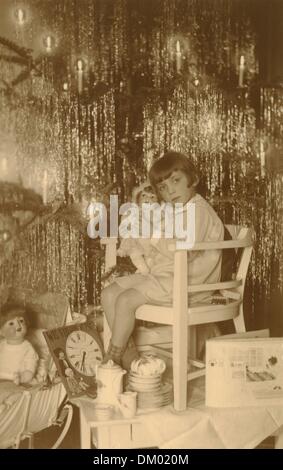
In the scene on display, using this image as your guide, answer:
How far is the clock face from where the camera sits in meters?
1.84

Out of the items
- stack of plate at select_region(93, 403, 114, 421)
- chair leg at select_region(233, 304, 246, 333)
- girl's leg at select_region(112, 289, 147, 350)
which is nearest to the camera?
stack of plate at select_region(93, 403, 114, 421)

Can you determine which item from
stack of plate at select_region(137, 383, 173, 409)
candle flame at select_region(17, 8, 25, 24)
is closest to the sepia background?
candle flame at select_region(17, 8, 25, 24)

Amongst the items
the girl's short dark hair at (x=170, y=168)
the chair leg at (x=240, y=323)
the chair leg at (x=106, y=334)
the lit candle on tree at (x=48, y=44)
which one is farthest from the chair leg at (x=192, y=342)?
the lit candle on tree at (x=48, y=44)

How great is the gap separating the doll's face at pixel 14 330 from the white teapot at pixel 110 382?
0.89ft

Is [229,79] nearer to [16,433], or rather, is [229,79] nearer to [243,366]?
[243,366]

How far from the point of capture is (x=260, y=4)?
1887 mm

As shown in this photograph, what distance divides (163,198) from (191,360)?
51cm

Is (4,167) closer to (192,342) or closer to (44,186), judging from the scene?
(44,186)

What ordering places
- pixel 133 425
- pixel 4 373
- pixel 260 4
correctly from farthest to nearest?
1. pixel 260 4
2. pixel 4 373
3. pixel 133 425

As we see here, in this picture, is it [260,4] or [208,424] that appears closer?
[208,424]

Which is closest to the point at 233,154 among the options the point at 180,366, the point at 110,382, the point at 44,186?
the point at 44,186

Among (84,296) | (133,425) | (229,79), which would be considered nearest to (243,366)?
(133,425)

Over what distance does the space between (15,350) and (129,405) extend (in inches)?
15.2

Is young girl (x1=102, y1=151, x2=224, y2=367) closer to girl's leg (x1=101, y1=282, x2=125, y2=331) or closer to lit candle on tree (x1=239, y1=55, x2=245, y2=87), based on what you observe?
girl's leg (x1=101, y1=282, x2=125, y2=331)
